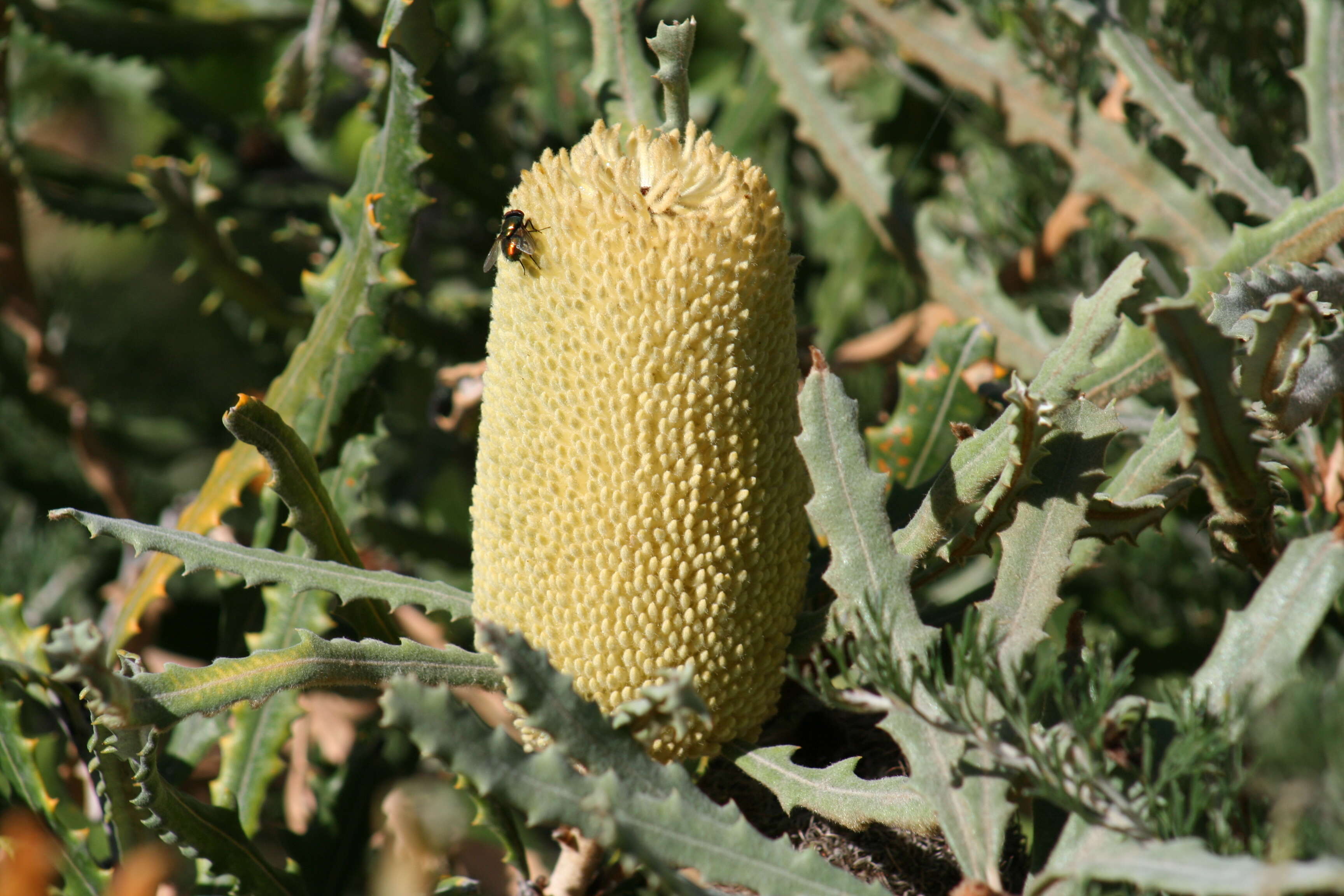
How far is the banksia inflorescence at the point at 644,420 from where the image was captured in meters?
0.76

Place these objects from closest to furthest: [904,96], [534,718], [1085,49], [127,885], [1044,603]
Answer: [127,885]
[534,718]
[1044,603]
[1085,49]
[904,96]

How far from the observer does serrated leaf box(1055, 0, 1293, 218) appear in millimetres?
1088

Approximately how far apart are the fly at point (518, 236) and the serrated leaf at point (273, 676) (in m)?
0.30

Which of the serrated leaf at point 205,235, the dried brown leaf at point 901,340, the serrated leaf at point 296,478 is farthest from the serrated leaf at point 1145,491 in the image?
the serrated leaf at point 205,235

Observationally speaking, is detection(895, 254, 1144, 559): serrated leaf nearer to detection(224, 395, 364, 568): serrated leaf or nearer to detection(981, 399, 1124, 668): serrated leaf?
detection(981, 399, 1124, 668): serrated leaf

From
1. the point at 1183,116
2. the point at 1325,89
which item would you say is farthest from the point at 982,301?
the point at 1325,89

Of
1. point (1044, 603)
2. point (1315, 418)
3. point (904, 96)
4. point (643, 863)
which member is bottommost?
point (643, 863)

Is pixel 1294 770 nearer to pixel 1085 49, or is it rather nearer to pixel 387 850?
pixel 387 850

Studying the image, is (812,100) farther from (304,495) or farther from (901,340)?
(304,495)

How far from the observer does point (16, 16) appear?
1.56m

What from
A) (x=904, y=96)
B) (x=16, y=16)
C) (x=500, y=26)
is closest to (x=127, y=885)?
(x=16, y=16)

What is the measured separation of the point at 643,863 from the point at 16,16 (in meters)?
1.56

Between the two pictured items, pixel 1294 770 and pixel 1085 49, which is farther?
pixel 1085 49

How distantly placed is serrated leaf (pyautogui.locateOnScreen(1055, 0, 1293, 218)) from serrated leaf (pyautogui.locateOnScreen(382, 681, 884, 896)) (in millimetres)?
809
